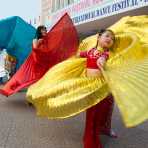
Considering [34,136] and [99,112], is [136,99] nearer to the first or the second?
[99,112]

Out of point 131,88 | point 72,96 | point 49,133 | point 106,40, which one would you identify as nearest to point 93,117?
point 72,96

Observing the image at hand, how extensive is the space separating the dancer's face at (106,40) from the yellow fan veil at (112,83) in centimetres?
12

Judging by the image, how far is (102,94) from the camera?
212 inches

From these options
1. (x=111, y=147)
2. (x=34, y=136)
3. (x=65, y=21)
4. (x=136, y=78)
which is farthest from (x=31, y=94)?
(x=65, y=21)

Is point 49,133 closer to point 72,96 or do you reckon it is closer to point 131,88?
point 72,96

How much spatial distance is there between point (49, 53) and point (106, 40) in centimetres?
315

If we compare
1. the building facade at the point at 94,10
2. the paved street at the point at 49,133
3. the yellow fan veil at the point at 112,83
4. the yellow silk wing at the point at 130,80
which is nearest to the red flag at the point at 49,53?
the paved street at the point at 49,133

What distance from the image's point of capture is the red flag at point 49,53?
8.58m

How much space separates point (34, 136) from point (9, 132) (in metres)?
0.44

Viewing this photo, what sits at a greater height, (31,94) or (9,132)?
(31,94)

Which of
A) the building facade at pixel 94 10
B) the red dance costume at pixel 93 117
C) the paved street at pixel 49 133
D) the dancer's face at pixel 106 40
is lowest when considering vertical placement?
the paved street at pixel 49 133

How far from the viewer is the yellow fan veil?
4523 mm

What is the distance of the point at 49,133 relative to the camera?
6.92 meters

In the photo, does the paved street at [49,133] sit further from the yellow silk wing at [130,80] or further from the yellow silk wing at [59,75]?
the yellow silk wing at [130,80]
